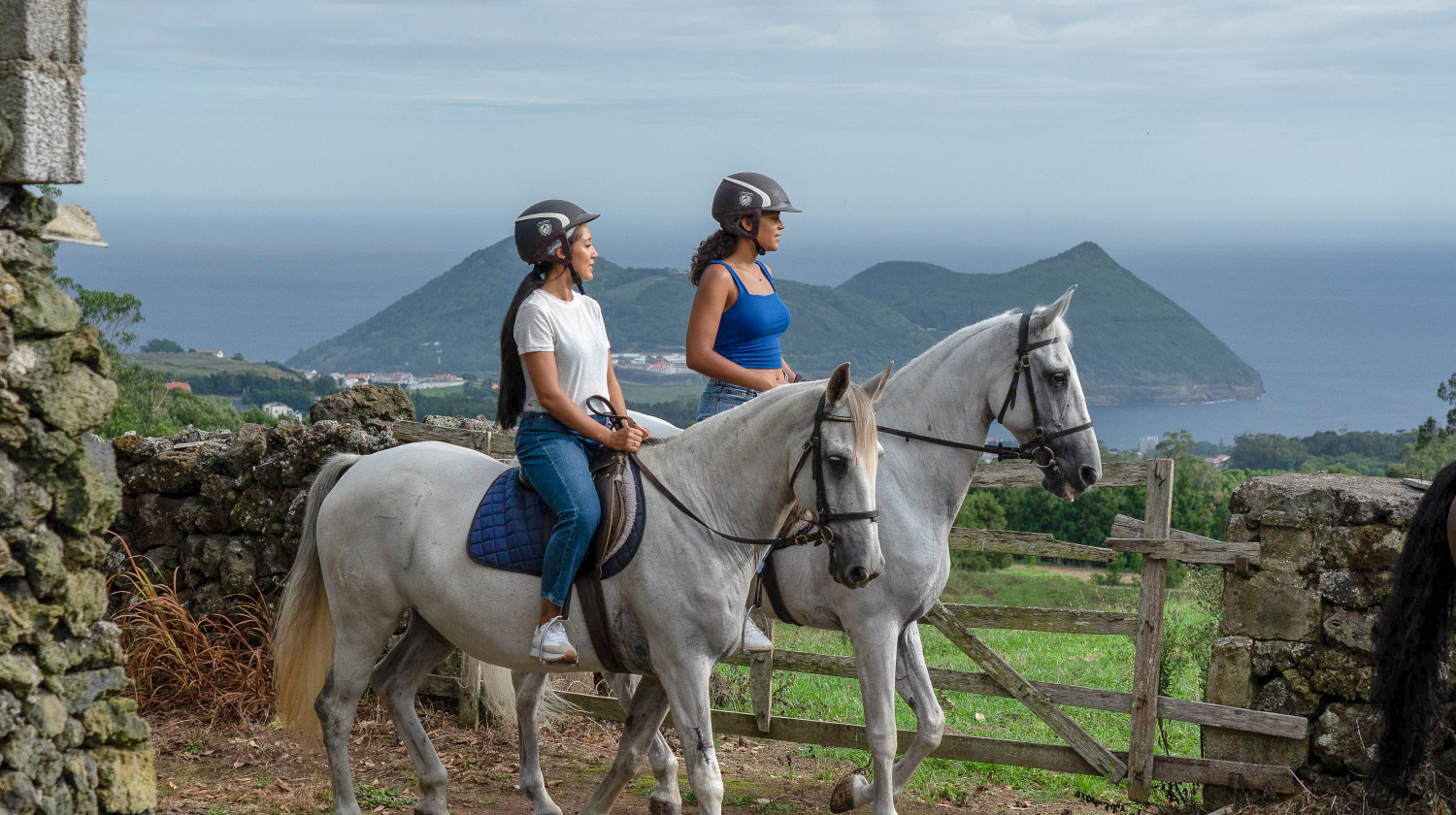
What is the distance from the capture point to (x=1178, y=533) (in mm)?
5996

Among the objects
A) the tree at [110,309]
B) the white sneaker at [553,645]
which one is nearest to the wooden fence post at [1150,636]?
the white sneaker at [553,645]

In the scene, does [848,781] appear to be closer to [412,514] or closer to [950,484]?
[950,484]

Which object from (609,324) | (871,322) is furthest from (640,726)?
(871,322)

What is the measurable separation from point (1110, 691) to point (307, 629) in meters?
3.92

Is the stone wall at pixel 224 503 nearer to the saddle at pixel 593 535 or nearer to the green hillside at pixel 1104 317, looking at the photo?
the saddle at pixel 593 535

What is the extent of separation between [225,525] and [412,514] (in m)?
3.00

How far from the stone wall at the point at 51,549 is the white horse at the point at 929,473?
8.26 feet

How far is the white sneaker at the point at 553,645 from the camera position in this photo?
15.2ft

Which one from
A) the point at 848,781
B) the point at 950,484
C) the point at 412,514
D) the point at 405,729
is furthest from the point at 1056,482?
the point at 405,729

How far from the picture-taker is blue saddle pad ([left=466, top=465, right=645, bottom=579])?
4.69 metres

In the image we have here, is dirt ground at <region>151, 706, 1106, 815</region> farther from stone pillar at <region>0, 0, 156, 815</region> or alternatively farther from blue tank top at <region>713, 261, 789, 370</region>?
blue tank top at <region>713, 261, 789, 370</region>

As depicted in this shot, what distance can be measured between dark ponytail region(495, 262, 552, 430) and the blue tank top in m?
1.07

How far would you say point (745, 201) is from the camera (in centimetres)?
569

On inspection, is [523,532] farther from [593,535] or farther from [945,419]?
[945,419]
